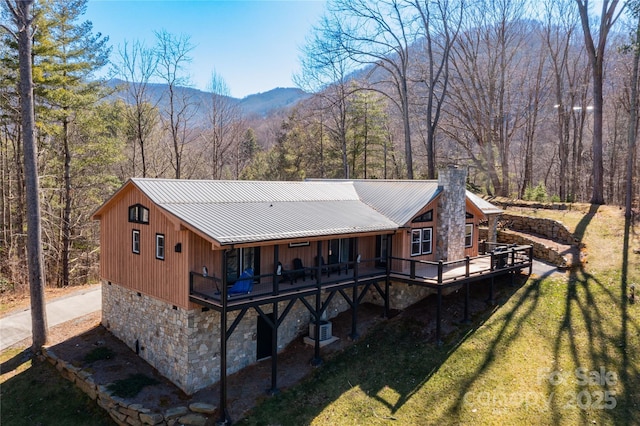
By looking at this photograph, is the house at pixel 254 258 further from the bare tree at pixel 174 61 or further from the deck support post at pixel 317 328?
the bare tree at pixel 174 61

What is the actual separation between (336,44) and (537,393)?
23.4 meters

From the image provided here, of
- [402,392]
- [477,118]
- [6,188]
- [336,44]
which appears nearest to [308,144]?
[336,44]

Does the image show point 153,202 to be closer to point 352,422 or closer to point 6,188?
point 352,422

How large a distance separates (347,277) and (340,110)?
19.7 m

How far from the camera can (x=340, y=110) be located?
30.8 m

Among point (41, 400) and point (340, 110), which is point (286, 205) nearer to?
point (41, 400)

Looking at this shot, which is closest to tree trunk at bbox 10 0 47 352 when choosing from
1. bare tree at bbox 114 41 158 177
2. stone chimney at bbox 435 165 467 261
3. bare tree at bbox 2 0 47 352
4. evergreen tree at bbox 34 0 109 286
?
bare tree at bbox 2 0 47 352

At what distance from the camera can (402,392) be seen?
11.0 metres

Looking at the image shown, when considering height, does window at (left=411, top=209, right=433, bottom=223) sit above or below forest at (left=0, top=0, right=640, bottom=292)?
below

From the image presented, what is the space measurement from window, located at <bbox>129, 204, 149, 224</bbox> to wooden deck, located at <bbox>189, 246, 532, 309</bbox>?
9.50ft

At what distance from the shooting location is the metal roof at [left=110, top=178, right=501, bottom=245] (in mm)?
11035

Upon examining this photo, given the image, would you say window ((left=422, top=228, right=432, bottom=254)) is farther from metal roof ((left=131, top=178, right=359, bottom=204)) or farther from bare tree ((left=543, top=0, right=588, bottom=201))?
bare tree ((left=543, top=0, right=588, bottom=201))

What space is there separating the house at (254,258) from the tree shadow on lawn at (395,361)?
87cm

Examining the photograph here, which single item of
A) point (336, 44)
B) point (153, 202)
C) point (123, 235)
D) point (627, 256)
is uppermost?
point (336, 44)
